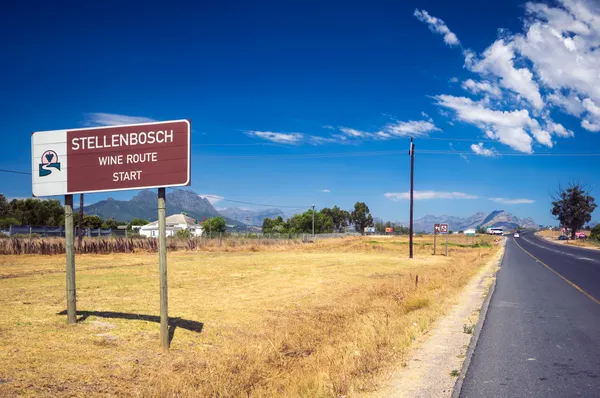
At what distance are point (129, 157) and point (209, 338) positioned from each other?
165 inches

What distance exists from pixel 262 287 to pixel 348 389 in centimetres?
1228

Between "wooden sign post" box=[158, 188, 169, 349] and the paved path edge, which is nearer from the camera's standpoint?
the paved path edge

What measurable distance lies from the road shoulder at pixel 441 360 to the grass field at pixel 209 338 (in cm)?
35

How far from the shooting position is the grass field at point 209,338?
6738 millimetres

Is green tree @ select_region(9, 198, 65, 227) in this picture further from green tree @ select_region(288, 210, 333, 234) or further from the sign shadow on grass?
the sign shadow on grass

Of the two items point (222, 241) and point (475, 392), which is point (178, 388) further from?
point (222, 241)

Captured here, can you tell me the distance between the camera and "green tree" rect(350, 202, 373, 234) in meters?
191

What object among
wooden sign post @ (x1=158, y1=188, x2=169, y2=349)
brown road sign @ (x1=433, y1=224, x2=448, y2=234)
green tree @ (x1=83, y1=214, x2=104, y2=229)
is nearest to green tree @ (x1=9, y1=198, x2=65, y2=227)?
green tree @ (x1=83, y1=214, x2=104, y2=229)

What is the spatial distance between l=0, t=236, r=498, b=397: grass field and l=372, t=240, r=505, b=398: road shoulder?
346 millimetres

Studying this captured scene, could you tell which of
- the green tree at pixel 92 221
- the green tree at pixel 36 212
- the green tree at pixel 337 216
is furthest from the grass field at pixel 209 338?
the green tree at pixel 337 216

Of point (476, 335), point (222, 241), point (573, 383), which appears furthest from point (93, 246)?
point (573, 383)

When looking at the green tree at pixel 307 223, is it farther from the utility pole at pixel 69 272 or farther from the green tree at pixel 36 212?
the utility pole at pixel 69 272

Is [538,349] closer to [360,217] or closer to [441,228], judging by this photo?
[441,228]

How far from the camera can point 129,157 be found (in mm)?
9219
